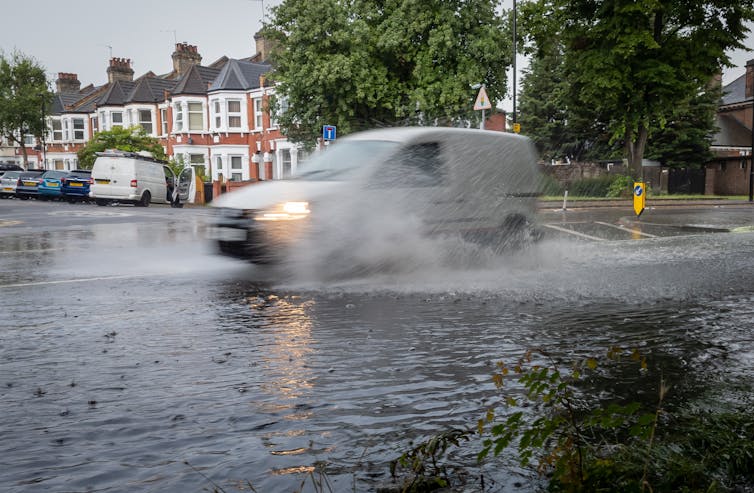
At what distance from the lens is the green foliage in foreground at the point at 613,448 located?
2.28m

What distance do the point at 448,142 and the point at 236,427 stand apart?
20.4 feet

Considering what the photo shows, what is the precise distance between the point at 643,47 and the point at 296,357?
108ft

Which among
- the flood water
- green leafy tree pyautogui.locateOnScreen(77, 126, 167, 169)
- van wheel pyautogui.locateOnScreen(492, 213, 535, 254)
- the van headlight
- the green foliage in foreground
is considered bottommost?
the flood water

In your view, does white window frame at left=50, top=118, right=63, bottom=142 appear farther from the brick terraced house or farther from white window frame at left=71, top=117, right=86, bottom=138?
the brick terraced house

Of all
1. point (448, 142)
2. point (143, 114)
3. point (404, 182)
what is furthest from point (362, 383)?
point (143, 114)

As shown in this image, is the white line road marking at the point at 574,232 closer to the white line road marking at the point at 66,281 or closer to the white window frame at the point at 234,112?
the white line road marking at the point at 66,281

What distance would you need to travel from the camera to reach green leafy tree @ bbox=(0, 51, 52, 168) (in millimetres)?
57781

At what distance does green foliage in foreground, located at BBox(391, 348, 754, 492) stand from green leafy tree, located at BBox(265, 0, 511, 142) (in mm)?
31054

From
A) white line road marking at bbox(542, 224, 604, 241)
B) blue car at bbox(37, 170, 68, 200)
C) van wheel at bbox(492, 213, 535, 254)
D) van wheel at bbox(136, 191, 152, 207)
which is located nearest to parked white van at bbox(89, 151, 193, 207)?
van wheel at bbox(136, 191, 152, 207)

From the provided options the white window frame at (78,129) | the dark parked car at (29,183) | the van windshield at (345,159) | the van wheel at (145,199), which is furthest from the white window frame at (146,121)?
the van windshield at (345,159)

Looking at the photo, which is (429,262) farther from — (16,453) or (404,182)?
(16,453)

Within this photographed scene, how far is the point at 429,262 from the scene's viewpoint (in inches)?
350

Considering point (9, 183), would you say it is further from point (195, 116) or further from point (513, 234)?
point (513, 234)

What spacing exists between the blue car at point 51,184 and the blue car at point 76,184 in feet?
0.85
